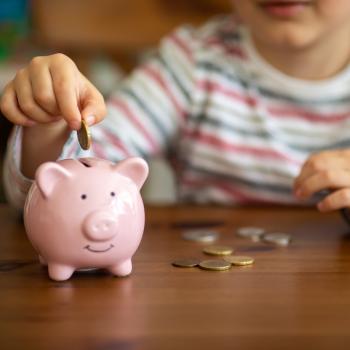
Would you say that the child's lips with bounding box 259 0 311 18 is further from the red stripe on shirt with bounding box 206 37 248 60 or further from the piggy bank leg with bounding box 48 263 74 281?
the piggy bank leg with bounding box 48 263 74 281

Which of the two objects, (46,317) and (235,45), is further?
(235,45)

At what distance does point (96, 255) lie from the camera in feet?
1.84

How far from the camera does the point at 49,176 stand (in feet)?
1.81

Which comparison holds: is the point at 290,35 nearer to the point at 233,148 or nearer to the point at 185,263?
the point at 233,148

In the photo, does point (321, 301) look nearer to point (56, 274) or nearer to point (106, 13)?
point (56, 274)

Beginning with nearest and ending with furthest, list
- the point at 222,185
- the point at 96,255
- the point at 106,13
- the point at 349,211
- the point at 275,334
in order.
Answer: the point at 275,334
the point at 96,255
the point at 349,211
the point at 222,185
the point at 106,13

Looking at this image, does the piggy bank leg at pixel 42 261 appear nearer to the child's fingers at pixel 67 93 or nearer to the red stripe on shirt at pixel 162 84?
the child's fingers at pixel 67 93

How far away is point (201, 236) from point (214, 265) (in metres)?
0.13

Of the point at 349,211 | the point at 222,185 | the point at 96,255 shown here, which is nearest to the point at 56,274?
the point at 96,255

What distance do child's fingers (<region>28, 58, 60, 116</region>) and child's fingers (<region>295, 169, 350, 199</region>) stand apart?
0.31 meters

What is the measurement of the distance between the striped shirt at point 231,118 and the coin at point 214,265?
478 mm

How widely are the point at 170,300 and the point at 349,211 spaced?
1.20ft

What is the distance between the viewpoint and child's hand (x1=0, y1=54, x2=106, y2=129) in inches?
24.0

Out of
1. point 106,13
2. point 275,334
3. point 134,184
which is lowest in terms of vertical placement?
point 275,334
